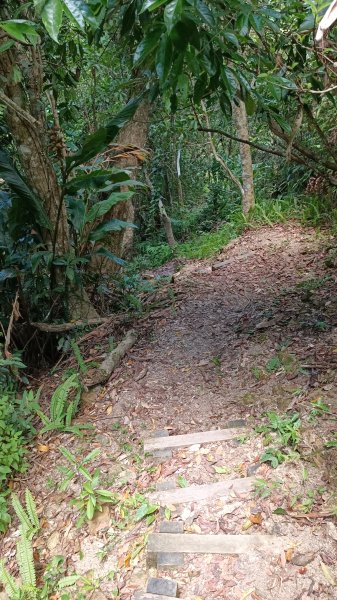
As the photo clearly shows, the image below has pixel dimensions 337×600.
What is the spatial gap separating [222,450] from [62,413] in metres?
1.31

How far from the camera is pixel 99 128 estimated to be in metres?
4.52

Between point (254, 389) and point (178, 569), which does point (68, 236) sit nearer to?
point (254, 389)

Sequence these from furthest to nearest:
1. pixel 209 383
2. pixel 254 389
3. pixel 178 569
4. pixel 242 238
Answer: pixel 242 238, pixel 209 383, pixel 254 389, pixel 178 569

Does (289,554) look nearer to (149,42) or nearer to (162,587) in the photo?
(162,587)

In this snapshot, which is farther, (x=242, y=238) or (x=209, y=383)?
(x=242, y=238)

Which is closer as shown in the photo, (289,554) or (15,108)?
(289,554)

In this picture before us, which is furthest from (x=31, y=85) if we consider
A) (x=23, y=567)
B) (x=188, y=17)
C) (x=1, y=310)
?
(x=23, y=567)

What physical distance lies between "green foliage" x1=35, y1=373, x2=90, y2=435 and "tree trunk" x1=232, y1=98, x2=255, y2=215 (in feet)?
20.6

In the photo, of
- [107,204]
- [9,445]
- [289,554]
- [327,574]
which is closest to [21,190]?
[107,204]

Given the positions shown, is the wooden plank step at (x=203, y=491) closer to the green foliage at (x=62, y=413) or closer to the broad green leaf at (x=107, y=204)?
the green foliage at (x=62, y=413)

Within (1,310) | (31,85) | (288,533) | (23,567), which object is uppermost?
(31,85)

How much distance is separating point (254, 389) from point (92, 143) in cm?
261

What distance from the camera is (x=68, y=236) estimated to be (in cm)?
442

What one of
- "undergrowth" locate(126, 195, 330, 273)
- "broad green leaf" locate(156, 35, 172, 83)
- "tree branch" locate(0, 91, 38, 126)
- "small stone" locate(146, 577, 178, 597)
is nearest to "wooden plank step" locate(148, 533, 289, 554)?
"small stone" locate(146, 577, 178, 597)
